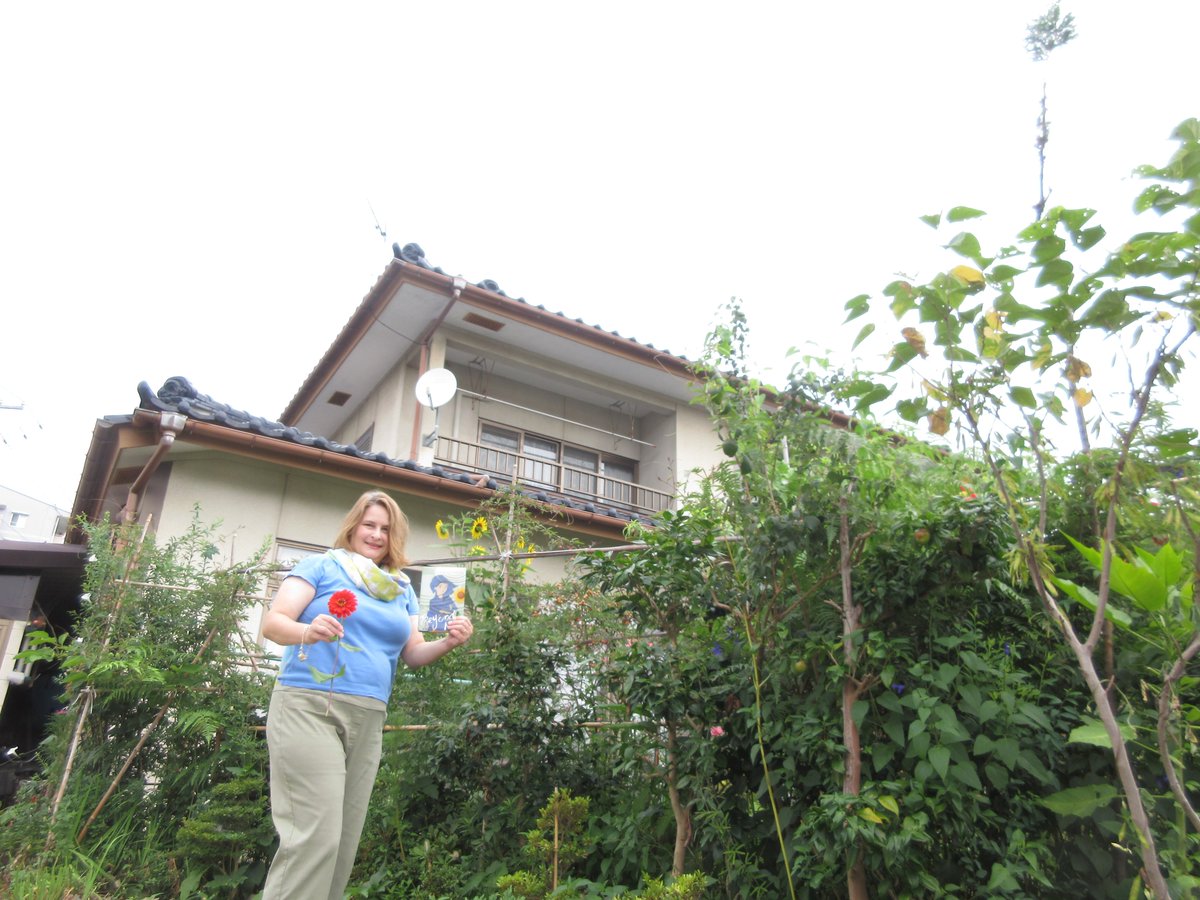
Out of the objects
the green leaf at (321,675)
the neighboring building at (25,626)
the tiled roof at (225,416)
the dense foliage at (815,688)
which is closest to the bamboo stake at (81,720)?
the dense foliage at (815,688)

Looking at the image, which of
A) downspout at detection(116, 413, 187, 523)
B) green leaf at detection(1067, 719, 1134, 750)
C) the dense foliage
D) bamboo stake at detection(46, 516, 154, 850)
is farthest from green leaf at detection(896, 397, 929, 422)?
downspout at detection(116, 413, 187, 523)

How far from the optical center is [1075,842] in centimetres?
211

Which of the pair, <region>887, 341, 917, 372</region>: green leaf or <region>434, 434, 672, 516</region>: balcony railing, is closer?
<region>887, 341, 917, 372</region>: green leaf

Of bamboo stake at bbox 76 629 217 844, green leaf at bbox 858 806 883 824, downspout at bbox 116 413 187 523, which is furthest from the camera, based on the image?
downspout at bbox 116 413 187 523

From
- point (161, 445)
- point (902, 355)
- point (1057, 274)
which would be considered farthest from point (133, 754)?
point (1057, 274)

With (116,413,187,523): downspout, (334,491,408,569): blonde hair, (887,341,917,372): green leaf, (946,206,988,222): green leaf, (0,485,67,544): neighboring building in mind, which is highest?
(0,485,67,544): neighboring building

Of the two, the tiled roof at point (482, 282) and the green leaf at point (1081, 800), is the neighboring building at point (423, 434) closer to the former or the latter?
the tiled roof at point (482, 282)

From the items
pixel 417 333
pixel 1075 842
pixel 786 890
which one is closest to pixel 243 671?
pixel 786 890

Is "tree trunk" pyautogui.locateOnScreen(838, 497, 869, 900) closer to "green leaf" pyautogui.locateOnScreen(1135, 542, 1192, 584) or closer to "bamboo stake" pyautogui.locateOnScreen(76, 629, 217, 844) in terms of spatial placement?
"green leaf" pyautogui.locateOnScreen(1135, 542, 1192, 584)

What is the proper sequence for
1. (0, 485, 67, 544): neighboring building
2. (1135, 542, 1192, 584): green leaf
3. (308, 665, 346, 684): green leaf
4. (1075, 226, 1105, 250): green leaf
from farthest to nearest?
(0, 485, 67, 544): neighboring building
(308, 665, 346, 684): green leaf
(1135, 542, 1192, 584): green leaf
(1075, 226, 1105, 250): green leaf

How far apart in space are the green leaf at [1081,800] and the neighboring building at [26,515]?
39606 millimetres

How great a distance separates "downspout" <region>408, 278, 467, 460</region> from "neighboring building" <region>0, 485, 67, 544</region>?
32.0m

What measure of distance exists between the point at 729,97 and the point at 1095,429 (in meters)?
4.53

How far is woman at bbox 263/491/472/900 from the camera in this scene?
92.4 inches
